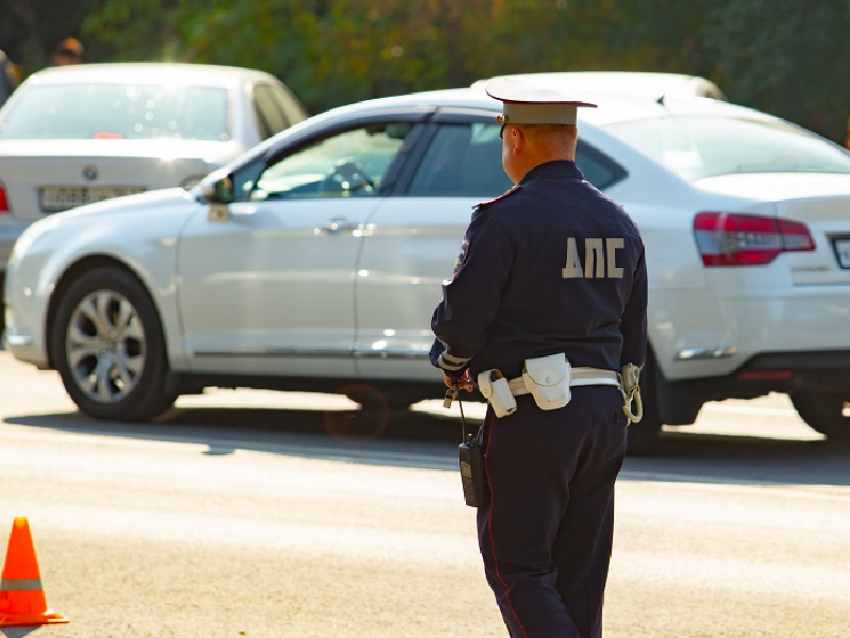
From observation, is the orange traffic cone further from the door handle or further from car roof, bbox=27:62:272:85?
car roof, bbox=27:62:272:85

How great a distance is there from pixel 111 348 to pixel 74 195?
3.31m

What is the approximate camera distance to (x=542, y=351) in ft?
13.5

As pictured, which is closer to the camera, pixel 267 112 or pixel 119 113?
pixel 119 113

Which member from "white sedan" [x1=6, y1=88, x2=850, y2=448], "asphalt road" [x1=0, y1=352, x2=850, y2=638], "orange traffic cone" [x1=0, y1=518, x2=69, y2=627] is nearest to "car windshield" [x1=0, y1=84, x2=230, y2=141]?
"white sedan" [x1=6, y1=88, x2=850, y2=448]

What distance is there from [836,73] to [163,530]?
61.0ft

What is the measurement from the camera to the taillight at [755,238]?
→ 805 cm

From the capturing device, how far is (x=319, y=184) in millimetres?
9164

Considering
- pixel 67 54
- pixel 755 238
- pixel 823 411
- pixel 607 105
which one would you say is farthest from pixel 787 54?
pixel 755 238

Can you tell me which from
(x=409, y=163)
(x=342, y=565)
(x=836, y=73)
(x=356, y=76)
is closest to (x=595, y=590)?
(x=342, y=565)

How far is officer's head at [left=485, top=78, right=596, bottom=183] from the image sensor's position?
4.17 metres

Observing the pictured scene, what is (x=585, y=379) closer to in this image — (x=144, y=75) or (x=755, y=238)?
(x=755, y=238)

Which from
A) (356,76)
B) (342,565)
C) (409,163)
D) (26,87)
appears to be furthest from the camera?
(356,76)

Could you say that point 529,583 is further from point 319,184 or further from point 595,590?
point 319,184

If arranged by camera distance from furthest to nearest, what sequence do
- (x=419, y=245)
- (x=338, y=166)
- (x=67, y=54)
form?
(x=67, y=54) → (x=338, y=166) → (x=419, y=245)
